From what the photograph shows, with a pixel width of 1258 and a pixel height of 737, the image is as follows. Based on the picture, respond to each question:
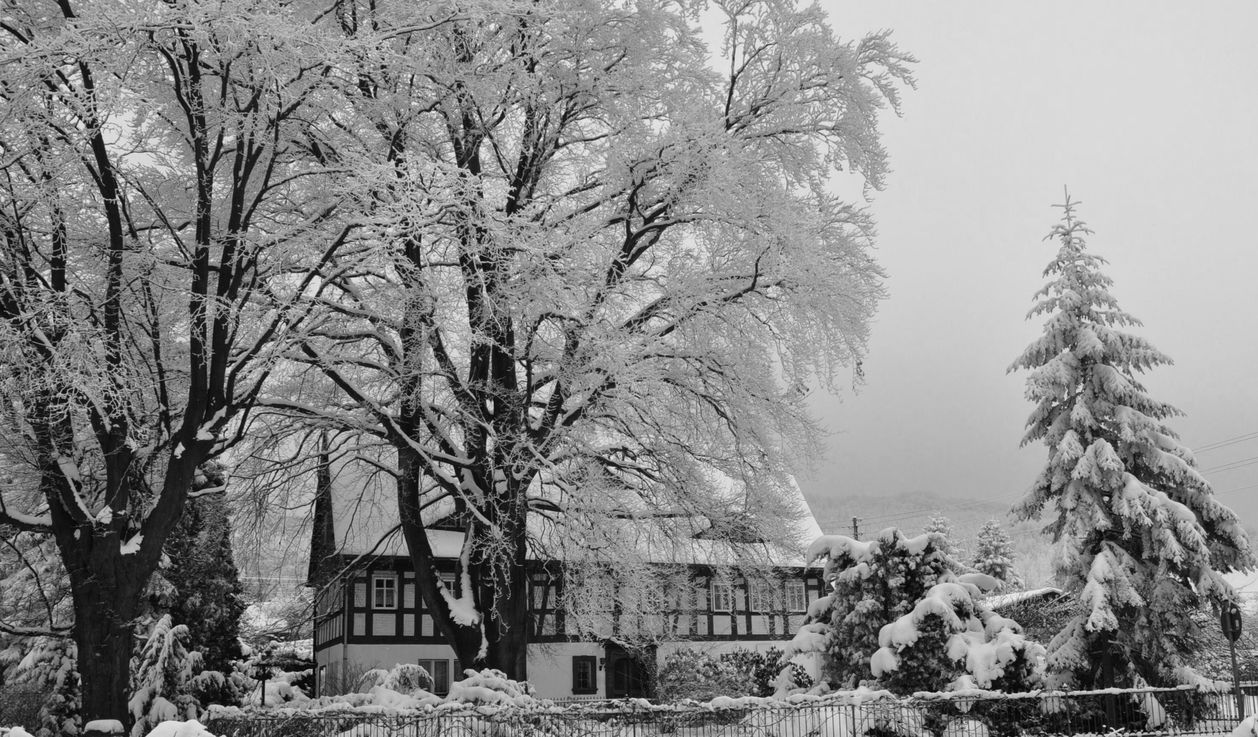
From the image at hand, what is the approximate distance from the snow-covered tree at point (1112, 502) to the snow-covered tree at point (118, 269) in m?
16.2

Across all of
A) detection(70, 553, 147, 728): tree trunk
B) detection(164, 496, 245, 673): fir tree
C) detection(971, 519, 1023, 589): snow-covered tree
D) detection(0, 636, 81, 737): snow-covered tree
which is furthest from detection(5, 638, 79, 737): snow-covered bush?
detection(971, 519, 1023, 589): snow-covered tree

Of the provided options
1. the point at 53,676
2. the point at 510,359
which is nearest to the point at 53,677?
the point at 53,676

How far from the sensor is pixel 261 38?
10.8 metres

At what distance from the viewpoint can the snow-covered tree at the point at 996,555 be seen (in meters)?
47.5

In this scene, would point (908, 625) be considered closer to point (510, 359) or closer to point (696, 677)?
point (510, 359)

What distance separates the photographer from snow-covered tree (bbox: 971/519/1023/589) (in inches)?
1871

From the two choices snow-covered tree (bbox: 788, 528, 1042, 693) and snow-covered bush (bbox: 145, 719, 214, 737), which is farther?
snow-covered tree (bbox: 788, 528, 1042, 693)

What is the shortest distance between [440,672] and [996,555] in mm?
29023

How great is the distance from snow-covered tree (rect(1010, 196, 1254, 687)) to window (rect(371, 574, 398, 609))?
19.7 metres

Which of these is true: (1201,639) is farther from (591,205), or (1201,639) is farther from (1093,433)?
(591,205)

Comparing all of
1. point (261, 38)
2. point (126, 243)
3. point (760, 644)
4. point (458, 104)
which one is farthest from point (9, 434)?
point (760, 644)

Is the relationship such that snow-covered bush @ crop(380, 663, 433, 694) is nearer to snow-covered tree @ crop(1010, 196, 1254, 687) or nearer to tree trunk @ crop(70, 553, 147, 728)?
tree trunk @ crop(70, 553, 147, 728)

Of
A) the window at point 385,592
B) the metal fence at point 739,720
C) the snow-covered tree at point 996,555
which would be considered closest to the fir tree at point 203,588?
the window at point 385,592

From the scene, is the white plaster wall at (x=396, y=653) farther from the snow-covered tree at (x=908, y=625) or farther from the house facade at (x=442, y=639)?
the snow-covered tree at (x=908, y=625)
